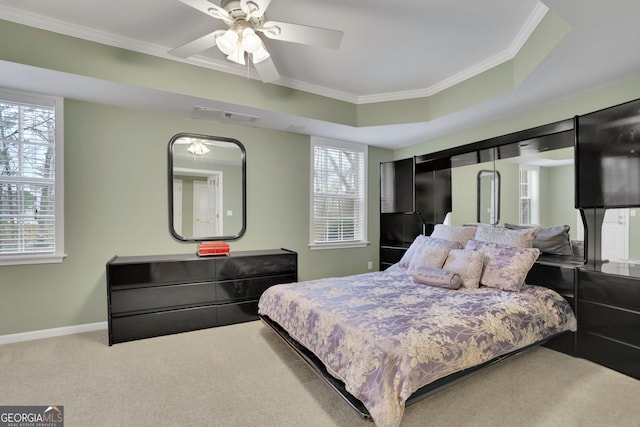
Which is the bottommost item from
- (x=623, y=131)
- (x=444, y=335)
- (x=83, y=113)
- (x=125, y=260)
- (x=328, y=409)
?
(x=328, y=409)

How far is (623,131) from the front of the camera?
241 cm

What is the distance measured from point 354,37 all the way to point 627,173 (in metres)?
2.54

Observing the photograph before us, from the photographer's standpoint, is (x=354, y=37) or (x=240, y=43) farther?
(x=354, y=37)

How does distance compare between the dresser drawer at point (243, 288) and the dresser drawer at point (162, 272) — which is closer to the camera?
the dresser drawer at point (162, 272)

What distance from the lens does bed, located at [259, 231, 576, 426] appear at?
5.29 ft

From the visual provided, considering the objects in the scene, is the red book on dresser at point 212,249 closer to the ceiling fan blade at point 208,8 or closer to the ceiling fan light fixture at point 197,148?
the ceiling fan light fixture at point 197,148

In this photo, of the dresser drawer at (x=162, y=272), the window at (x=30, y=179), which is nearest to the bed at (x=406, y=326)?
the dresser drawer at (x=162, y=272)

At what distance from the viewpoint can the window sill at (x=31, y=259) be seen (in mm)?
2896

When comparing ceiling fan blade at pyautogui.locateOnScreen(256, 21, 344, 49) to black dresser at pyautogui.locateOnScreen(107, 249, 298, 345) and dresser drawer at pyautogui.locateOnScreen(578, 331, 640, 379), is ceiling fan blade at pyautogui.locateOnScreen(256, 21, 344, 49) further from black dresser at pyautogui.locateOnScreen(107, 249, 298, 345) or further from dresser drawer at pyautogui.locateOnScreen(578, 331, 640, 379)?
dresser drawer at pyautogui.locateOnScreen(578, 331, 640, 379)

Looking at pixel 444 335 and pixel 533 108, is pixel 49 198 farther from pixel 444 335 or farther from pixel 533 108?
pixel 533 108

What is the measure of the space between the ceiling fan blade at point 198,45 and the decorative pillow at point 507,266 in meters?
3.07

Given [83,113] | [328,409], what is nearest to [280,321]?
[328,409]

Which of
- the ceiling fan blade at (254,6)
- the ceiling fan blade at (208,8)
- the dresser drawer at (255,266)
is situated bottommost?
the dresser drawer at (255,266)

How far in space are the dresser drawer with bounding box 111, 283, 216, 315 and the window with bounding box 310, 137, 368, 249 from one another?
1839mm
